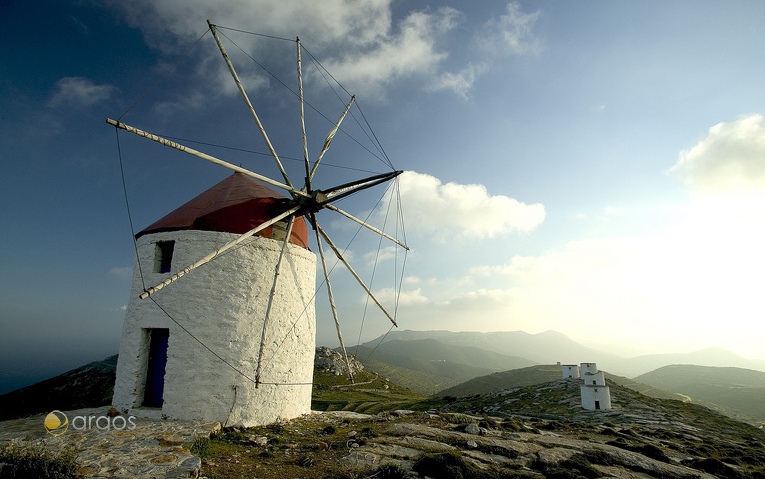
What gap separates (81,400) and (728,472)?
83.8ft

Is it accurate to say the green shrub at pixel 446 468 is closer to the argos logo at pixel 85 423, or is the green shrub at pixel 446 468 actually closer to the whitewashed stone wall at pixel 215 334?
the whitewashed stone wall at pixel 215 334

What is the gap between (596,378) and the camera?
68.4ft

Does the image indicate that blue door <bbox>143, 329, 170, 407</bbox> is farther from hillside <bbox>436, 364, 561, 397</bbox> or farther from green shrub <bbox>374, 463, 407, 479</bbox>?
hillside <bbox>436, 364, 561, 397</bbox>

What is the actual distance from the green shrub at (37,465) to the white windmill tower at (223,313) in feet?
13.4

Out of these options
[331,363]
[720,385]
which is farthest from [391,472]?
[720,385]

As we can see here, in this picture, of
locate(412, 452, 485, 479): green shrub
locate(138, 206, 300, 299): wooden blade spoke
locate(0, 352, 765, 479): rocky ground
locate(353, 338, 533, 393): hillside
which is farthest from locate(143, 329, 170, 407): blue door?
locate(412, 452, 485, 479): green shrub

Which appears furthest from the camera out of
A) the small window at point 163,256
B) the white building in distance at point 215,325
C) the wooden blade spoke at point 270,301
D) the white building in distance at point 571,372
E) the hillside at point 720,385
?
the hillside at point 720,385

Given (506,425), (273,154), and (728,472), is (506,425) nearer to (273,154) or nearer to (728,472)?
(728,472)

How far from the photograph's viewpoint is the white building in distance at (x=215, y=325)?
11.2m

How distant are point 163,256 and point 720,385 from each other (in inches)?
4536

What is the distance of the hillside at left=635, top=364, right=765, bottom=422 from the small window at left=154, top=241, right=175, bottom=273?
62715 mm

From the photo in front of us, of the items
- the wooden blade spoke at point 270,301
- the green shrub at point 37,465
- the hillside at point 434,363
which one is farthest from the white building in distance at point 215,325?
the hillside at point 434,363

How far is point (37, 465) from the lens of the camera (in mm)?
6438

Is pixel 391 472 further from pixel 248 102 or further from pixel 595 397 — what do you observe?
pixel 595 397
